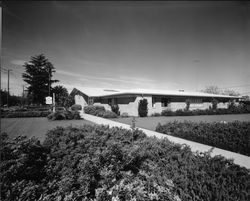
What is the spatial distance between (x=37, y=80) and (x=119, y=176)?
43010 millimetres

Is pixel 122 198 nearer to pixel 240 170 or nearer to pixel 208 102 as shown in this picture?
pixel 240 170

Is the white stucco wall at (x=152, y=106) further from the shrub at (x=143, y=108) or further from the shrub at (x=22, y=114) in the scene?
the shrub at (x=22, y=114)

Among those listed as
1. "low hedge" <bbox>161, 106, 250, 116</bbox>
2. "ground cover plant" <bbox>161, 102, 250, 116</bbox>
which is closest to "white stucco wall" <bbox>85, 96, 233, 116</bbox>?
"ground cover plant" <bbox>161, 102, 250, 116</bbox>

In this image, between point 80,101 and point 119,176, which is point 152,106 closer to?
point 119,176

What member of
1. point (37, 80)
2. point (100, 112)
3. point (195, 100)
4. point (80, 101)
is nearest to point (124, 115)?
point (100, 112)

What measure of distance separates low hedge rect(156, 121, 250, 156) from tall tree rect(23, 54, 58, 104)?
Result: 37429mm

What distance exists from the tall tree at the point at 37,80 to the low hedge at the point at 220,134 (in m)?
37.4

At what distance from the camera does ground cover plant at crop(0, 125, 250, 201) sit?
2377 millimetres

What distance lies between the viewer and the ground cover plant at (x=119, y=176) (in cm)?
238

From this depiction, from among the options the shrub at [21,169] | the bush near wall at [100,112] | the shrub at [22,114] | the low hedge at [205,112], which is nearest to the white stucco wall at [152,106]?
the low hedge at [205,112]

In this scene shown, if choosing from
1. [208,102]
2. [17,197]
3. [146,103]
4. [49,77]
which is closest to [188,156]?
[17,197]

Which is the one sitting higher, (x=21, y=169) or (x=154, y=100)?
(x=154, y=100)

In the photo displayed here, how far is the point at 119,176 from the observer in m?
3.79

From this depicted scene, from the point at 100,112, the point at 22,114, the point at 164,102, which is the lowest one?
the point at 22,114
